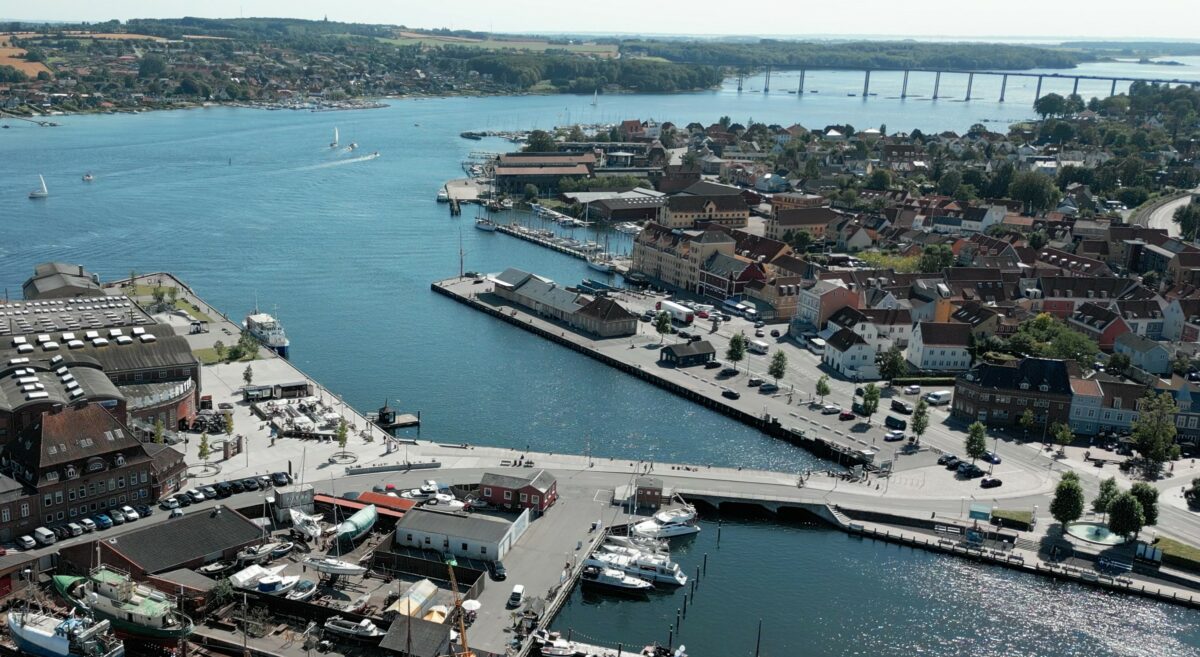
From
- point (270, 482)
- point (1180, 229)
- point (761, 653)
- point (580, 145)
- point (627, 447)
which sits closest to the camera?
point (761, 653)

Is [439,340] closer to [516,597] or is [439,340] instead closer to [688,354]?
[688,354]

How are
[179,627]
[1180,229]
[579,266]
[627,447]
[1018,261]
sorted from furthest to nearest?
[1180,229] → [579,266] → [1018,261] → [627,447] → [179,627]

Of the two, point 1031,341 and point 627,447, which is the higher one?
point 1031,341

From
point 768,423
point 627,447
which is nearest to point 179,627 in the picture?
point 627,447

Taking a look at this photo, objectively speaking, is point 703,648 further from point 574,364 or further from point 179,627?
point 574,364

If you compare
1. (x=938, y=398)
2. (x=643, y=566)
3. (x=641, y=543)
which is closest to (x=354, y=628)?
(x=643, y=566)
